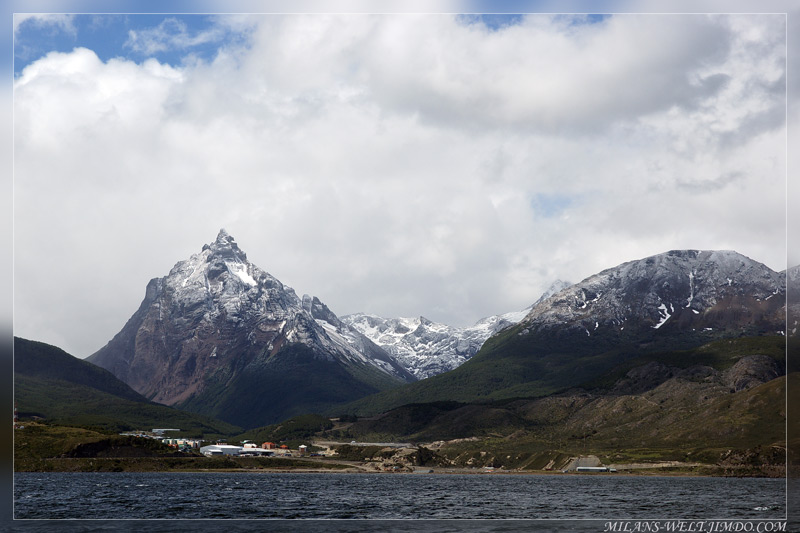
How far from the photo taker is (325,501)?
199375mm

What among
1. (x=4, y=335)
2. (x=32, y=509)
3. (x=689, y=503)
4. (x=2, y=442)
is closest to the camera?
(x=4, y=335)

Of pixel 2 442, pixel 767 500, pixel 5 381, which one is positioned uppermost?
pixel 5 381

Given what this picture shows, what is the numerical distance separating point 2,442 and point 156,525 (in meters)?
41.7

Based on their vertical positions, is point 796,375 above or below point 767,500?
above

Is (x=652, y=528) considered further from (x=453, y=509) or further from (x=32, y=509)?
(x=32, y=509)

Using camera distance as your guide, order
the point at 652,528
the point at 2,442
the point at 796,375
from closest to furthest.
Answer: the point at 796,375 < the point at 2,442 < the point at 652,528

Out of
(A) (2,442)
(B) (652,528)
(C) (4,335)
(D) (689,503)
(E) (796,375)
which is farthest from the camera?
(D) (689,503)

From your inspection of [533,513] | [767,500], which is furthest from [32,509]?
[767,500]

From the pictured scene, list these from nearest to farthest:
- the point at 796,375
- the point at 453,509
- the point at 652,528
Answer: the point at 796,375
the point at 652,528
the point at 453,509

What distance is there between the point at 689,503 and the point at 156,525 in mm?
121015

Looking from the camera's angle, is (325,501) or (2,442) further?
(325,501)

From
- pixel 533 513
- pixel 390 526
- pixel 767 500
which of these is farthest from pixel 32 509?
pixel 767 500

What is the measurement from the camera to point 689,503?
619ft

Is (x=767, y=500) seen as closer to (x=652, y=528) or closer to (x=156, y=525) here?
(x=652, y=528)
